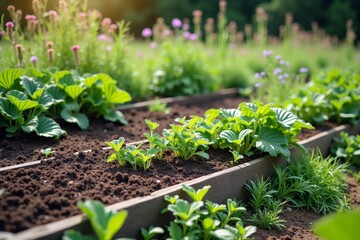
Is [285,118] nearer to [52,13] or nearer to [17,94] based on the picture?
[17,94]

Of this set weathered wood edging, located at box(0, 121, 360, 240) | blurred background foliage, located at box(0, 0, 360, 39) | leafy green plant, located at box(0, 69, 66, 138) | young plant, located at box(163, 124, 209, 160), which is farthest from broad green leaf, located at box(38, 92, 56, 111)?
blurred background foliage, located at box(0, 0, 360, 39)

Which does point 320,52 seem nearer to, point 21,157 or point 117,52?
point 117,52

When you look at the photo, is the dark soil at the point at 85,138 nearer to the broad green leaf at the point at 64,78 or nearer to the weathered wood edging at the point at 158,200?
the broad green leaf at the point at 64,78

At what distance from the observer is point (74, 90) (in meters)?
3.59

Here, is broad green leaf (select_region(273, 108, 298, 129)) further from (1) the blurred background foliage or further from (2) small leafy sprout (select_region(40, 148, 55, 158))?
(1) the blurred background foliage

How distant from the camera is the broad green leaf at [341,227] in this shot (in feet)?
5.05

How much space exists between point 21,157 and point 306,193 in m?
2.38

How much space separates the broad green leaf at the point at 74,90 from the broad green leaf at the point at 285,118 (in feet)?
6.01

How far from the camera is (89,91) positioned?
387 cm

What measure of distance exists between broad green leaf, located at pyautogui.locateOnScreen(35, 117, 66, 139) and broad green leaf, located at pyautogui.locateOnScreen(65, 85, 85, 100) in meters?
0.39

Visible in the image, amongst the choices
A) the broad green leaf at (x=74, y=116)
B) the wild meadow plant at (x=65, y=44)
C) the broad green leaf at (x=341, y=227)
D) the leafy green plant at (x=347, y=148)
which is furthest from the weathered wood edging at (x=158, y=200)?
the wild meadow plant at (x=65, y=44)

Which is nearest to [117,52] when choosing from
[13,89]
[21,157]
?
[13,89]

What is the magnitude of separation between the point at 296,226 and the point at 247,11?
54.3ft

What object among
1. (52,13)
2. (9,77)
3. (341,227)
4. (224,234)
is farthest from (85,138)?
(341,227)
